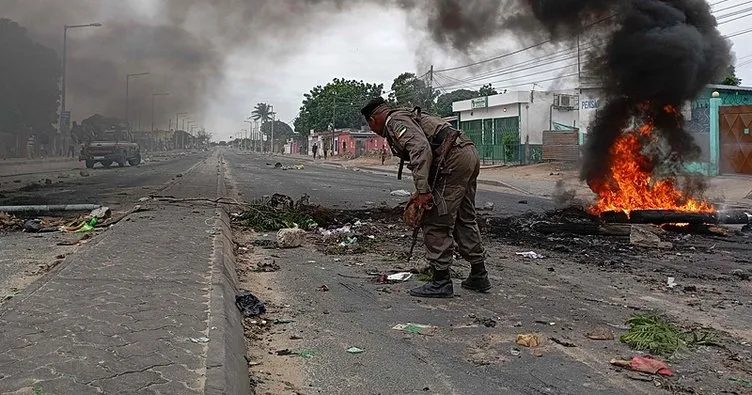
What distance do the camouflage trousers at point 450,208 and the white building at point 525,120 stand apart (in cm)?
2749

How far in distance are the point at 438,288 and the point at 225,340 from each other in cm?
200

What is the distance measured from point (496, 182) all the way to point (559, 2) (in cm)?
1190

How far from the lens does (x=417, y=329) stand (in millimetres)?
4090

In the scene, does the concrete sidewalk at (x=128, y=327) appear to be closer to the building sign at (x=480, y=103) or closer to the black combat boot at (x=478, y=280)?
the black combat boot at (x=478, y=280)

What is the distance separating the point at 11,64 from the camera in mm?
26594

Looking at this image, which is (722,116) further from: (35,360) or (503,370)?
(35,360)

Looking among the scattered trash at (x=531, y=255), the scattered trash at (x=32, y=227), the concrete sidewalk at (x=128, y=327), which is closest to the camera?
the concrete sidewalk at (x=128, y=327)

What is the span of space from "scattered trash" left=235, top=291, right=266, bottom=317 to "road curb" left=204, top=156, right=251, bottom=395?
0.18ft

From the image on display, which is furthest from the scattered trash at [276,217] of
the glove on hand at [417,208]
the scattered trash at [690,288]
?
the scattered trash at [690,288]

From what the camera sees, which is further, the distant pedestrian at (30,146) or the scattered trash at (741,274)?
the distant pedestrian at (30,146)

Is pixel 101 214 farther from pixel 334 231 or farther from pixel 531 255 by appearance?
pixel 531 255

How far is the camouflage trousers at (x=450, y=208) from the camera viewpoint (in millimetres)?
4922

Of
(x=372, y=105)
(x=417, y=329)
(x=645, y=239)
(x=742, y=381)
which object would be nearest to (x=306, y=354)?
(x=417, y=329)

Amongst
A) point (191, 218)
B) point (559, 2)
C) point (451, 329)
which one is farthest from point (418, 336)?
point (559, 2)
